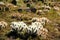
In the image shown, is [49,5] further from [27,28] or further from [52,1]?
[27,28]

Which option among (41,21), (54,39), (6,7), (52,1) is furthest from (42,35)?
(52,1)

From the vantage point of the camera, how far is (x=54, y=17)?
19.3 metres

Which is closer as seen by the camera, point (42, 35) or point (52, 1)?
point (42, 35)

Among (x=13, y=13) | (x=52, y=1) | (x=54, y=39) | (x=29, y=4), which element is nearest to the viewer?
(x=54, y=39)

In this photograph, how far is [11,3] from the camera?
22.1 m

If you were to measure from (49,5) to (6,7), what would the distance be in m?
5.13

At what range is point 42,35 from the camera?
574 inches

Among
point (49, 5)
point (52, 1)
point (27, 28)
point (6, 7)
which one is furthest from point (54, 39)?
point (52, 1)

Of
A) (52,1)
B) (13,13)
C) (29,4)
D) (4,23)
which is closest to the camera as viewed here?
(4,23)

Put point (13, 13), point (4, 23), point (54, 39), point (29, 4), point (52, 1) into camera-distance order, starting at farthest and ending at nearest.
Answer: point (52, 1), point (29, 4), point (13, 13), point (4, 23), point (54, 39)

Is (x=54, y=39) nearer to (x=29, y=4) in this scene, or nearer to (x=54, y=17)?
(x=54, y=17)

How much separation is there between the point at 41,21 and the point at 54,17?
2.65m

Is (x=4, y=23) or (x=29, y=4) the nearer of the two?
(x=4, y=23)

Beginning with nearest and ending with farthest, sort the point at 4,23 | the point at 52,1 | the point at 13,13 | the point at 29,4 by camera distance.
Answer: the point at 4,23 < the point at 13,13 < the point at 29,4 < the point at 52,1
